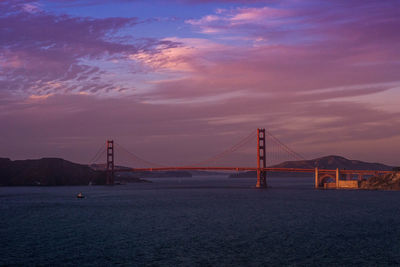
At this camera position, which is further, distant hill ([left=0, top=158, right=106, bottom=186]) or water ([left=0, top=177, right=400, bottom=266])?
distant hill ([left=0, top=158, right=106, bottom=186])

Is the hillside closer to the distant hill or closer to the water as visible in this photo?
the water

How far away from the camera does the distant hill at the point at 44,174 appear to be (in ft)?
595

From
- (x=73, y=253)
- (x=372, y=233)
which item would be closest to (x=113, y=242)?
(x=73, y=253)

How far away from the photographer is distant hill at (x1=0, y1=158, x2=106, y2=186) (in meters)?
181

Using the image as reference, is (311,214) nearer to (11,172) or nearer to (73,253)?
(73,253)

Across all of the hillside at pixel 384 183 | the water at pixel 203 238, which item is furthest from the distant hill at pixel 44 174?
the water at pixel 203 238

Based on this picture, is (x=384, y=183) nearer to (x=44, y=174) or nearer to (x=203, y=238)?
(x=203, y=238)

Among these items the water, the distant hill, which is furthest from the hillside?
the distant hill

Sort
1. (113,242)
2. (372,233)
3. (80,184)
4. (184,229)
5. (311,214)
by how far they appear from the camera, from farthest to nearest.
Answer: (80,184), (311,214), (184,229), (372,233), (113,242)

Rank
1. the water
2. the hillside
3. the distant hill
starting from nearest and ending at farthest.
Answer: the water < the hillside < the distant hill

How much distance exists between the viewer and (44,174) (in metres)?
188

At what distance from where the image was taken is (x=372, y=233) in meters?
39.6

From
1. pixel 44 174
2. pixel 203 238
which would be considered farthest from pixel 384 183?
pixel 44 174

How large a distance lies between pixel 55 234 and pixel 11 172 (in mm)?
162521
